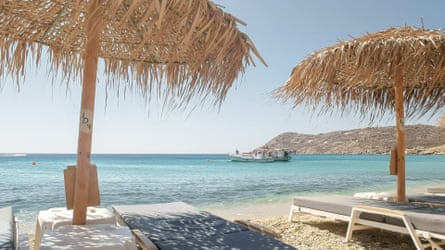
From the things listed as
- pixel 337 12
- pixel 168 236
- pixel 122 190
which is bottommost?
pixel 122 190

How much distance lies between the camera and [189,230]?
2.56 meters

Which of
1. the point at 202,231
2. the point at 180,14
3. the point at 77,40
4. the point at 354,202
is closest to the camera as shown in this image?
the point at 180,14

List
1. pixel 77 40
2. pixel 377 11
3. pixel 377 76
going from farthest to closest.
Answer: pixel 377 11 < pixel 377 76 < pixel 77 40

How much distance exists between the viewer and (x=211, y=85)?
2.26 metres

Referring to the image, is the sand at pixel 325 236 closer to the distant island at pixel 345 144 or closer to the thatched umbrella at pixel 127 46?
the thatched umbrella at pixel 127 46

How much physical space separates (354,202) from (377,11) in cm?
704

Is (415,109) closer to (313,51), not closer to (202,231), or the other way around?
(313,51)

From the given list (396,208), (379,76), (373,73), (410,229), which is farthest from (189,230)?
(379,76)

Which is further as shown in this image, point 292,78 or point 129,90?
point 292,78

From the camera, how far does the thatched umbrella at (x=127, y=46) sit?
6.03 feet

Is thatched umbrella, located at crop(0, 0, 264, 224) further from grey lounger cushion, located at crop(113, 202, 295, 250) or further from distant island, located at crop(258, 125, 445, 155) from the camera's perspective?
distant island, located at crop(258, 125, 445, 155)

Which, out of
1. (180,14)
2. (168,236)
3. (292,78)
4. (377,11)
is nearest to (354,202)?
(292,78)

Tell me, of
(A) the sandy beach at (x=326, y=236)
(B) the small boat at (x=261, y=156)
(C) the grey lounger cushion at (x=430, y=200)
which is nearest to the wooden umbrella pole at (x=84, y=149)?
(A) the sandy beach at (x=326, y=236)

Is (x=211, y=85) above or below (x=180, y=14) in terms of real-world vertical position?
below
